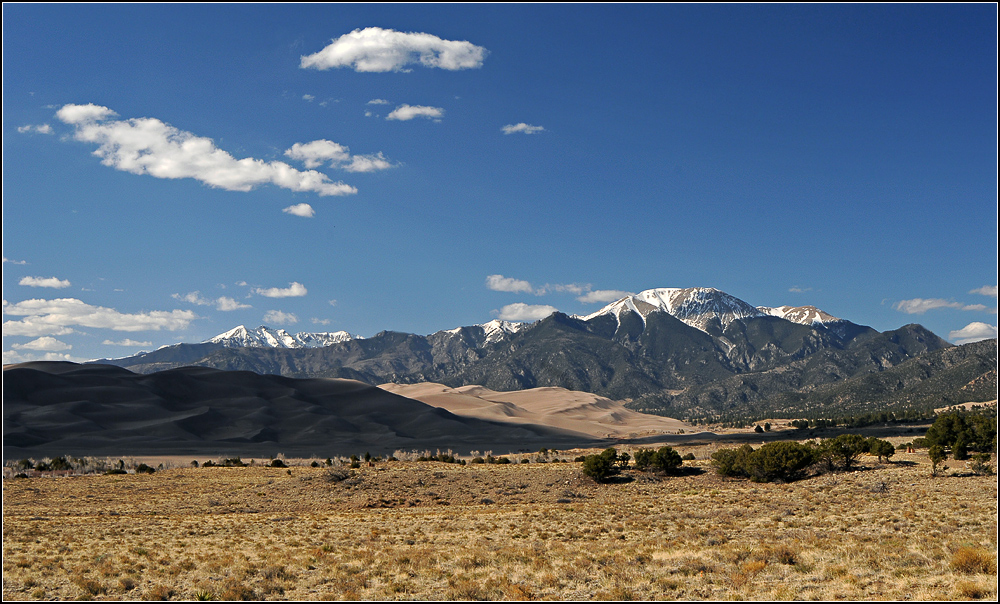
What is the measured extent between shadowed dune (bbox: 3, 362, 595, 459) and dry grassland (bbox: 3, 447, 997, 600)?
8470cm

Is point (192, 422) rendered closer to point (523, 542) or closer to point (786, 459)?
point (786, 459)

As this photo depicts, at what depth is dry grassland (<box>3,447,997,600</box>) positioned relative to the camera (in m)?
16.9

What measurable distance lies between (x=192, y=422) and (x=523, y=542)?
147959 mm

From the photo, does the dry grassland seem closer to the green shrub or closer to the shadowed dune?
the green shrub

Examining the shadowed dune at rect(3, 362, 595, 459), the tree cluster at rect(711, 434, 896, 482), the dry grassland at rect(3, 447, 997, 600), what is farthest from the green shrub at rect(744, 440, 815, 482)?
the shadowed dune at rect(3, 362, 595, 459)

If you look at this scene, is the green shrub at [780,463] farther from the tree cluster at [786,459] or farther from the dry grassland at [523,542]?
the dry grassland at [523,542]

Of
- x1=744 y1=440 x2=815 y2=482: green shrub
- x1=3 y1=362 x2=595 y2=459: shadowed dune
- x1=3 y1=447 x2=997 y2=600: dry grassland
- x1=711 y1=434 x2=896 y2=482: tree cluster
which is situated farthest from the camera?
x1=3 y1=362 x2=595 y2=459: shadowed dune

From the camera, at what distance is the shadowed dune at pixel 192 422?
12506 cm

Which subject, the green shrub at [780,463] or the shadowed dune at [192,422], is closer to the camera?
the green shrub at [780,463]

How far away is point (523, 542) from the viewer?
24672 millimetres

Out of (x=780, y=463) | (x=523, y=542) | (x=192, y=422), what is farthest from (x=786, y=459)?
(x=192, y=422)

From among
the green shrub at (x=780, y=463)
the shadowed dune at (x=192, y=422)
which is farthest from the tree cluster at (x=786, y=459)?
the shadowed dune at (x=192, y=422)

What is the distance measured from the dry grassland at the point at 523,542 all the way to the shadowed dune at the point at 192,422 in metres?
84.7

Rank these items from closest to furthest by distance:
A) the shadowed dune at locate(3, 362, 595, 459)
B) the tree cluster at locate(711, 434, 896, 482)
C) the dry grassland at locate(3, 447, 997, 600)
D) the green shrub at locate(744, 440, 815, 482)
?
the dry grassland at locate(3, 447, 997, 600) < the green shrub at locate(744, 440, 815, 482) < the tree cluster at locate(711, 434, 896, 482) < the shadowed dune at locate(3, 362, 595, 459)
